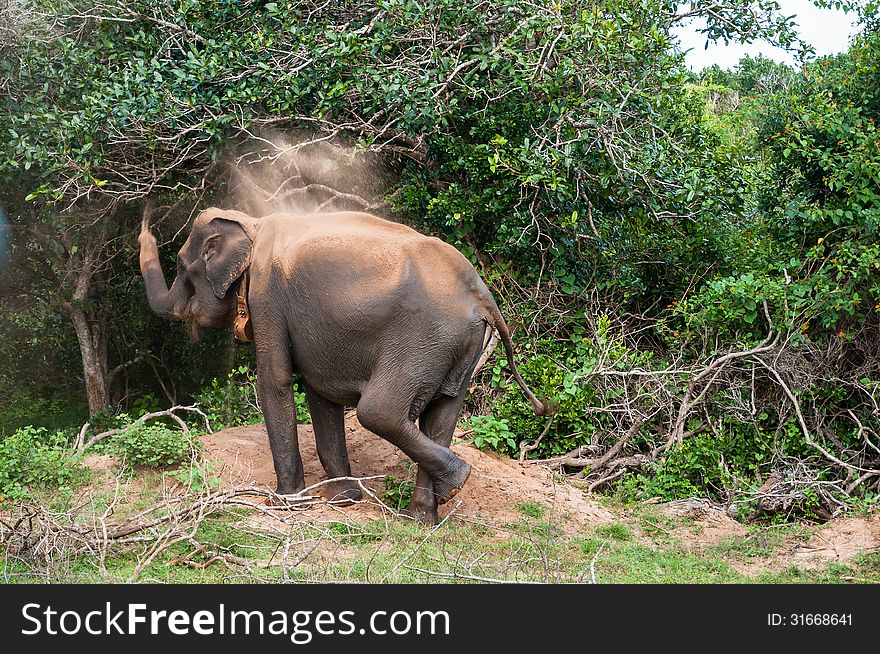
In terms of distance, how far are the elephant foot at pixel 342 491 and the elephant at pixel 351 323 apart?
0.5 inches

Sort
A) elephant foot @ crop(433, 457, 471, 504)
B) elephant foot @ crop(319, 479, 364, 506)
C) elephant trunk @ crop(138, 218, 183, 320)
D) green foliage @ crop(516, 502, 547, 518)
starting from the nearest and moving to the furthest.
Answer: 1. elephant foot @ crop(433, 457, 471, 504)
2. elephant foot @ crop(319, 479, 364, 506)
3. green foliage @ crop(516, 502, 547, 518)
4. elephant trunk @ crop(138, 218, 183, 320)

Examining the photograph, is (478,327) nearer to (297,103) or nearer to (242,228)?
(242,228)

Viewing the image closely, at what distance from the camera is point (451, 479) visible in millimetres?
7605

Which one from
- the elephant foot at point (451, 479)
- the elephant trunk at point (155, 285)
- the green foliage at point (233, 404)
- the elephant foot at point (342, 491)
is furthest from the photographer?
the green foliage at point (233, 404)

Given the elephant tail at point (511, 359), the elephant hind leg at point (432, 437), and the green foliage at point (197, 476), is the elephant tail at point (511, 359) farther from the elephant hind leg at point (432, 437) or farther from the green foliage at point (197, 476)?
Result: the green foliage at point (197, 476)

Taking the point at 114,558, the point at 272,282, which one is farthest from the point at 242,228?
the point at 114,558

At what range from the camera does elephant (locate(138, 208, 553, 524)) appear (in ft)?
24.2

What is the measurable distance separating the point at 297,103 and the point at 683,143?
3.79m

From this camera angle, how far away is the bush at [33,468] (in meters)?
8.09

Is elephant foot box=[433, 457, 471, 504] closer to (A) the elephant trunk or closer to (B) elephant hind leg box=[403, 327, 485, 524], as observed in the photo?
(B) elephant hind leg box=[403, 327, 485, 524]

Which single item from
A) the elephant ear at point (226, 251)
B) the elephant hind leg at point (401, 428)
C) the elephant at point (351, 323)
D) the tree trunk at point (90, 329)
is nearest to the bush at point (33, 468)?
the elephant at point (351, 323)

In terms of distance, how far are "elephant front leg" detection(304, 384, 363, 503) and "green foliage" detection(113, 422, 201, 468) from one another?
102cm

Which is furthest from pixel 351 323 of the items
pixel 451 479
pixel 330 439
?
pixel 451 479

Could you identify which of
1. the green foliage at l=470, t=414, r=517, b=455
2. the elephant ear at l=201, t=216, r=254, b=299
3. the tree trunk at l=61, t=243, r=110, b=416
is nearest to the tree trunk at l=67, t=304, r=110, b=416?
the tree trunk at l=61, t=243, r=110, b=416
